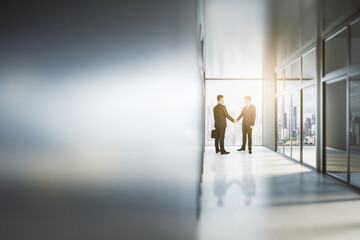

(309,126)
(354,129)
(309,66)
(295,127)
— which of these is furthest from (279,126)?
(354,129)

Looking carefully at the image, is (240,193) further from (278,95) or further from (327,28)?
(278,95)

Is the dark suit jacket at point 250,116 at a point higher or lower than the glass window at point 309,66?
lower

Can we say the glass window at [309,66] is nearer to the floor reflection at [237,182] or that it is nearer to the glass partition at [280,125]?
the glass partition at [280,125]

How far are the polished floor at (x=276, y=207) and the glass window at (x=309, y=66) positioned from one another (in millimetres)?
2374

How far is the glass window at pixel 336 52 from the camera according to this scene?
5000mm

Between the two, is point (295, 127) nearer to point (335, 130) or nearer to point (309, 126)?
point (309, 126)

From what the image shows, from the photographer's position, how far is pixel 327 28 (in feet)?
18.0

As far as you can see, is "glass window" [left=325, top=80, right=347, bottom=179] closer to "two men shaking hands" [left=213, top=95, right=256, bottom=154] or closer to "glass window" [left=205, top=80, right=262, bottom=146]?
"two men shaking hands" [left=213, top=95, right=256, bottom=154]

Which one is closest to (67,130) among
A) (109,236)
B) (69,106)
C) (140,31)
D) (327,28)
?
(69,106)

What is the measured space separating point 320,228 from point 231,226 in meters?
0.99

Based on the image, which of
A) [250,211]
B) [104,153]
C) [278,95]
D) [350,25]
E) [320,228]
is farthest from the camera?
[278,95]

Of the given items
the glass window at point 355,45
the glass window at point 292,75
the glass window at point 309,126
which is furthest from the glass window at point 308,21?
the glass window at point 309,126

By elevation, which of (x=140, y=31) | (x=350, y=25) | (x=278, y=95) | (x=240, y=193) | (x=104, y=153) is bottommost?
(x=240, y=193)

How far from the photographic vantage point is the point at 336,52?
541 cm
